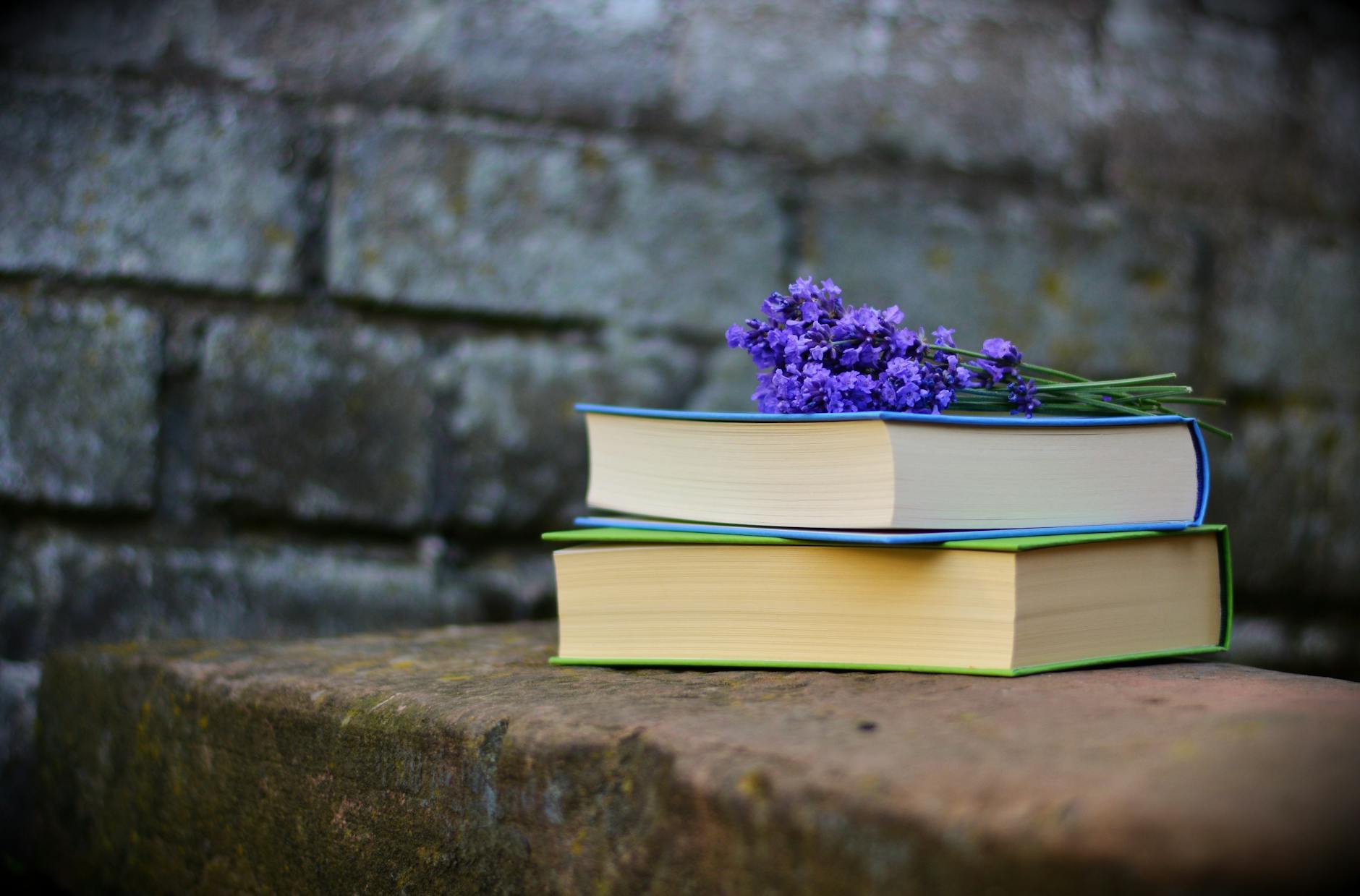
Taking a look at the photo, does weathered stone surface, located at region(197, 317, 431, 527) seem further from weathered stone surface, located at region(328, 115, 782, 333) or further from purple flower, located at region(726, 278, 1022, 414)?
purple flower, located at region(726, 278, 1022, 414)

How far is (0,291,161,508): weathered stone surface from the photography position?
1.64m

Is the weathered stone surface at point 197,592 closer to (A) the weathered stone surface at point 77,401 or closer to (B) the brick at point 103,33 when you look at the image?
(A) the weathered stone surface at point 77,401

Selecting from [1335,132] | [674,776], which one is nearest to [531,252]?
[674,776]

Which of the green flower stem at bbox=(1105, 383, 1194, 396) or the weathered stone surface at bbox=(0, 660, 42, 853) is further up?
the green flower stem at bbox=(1105, 383, 1194, 396)

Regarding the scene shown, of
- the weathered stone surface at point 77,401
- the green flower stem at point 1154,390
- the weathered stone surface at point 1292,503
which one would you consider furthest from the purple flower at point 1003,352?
the weathered stone surface at point 1292,503

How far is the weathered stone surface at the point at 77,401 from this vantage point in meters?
1.64

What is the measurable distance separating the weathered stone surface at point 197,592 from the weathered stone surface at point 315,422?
0.26ft

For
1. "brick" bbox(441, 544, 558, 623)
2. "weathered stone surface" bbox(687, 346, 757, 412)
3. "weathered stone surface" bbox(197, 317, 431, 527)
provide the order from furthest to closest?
"weathered stone surface" bbox(687, 346, 757, 412) < "brick" bbox(441, 544, 558, 623) < "weathered stone surface" bbox(197, 317, 431, 527)

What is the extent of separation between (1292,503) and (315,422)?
6.23 ft

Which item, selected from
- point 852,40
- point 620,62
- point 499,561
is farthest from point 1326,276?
point 499,561

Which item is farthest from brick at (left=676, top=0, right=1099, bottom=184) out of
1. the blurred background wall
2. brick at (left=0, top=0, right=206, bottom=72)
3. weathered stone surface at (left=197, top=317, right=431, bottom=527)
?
A: brick at (left=0, top=0, right=206, bottom=72)

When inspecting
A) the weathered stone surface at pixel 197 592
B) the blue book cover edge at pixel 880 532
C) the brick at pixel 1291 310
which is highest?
the brick at pixel 1291 310

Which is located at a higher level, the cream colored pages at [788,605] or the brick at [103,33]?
the brick at [103,33]

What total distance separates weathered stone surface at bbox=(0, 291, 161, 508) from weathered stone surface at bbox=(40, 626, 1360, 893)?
41cm
